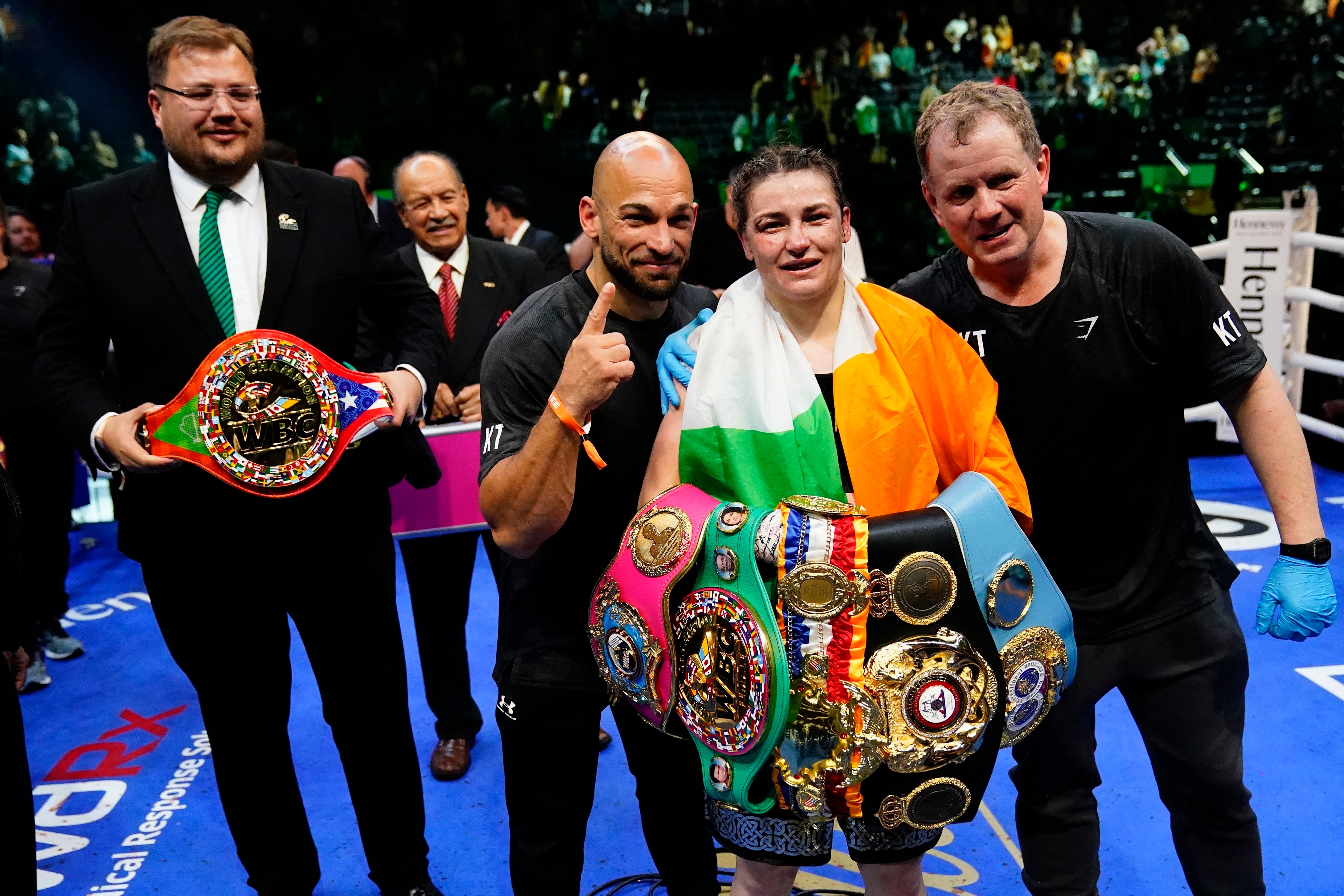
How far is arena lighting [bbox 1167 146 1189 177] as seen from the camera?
26.3ft

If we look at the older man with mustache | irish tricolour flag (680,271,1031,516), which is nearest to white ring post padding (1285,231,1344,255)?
the older man with mustache

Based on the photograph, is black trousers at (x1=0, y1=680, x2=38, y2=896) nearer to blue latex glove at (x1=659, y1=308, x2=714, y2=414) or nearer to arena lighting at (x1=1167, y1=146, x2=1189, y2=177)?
blue latex glove at (x1=659, y1=308, x2=714, y2=414)

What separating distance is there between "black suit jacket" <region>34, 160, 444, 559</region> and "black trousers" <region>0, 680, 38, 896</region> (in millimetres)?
336

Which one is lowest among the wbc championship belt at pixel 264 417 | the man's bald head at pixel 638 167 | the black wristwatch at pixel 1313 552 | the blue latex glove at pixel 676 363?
the black wristwatch at pixel 1313 552

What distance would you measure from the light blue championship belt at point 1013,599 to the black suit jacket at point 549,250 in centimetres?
329

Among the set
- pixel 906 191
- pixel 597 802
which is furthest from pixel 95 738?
pixel 906 191

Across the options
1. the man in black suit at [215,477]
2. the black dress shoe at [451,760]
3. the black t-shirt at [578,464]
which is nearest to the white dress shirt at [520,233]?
the black dress shoe at [451,760]

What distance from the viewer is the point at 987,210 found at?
1557 mm

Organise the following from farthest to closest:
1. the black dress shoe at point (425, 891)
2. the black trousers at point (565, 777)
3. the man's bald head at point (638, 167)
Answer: the black dress shoe at point (425, 891), the black trousers at point (565, 777), the man's bald head at point (638, 167)

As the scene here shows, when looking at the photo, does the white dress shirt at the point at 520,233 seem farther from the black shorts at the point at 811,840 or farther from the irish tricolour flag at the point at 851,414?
the black shorts at the point at 811,840

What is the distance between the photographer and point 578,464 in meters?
1.67

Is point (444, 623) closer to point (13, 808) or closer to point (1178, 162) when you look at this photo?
point (13, 808)

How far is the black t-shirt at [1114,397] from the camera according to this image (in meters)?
1.63

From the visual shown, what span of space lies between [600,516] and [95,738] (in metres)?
2.27
